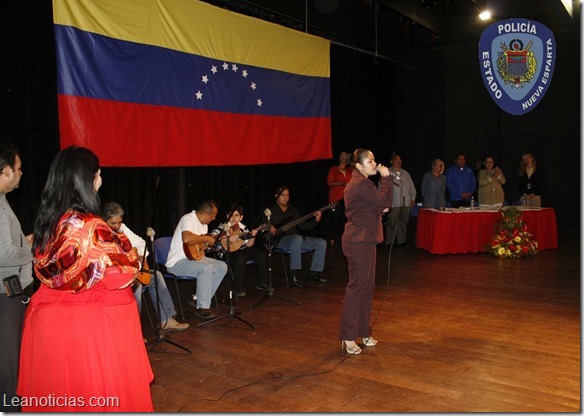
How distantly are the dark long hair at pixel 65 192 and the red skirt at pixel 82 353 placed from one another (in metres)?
0.27

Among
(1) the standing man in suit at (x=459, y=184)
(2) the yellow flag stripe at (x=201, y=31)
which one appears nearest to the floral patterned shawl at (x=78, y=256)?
(2) the yellow flag stripe at (x=201, y=31)

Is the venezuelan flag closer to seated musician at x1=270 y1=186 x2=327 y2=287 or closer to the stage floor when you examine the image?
seated musician at x1=270 y1=186 x2=327 y2=287

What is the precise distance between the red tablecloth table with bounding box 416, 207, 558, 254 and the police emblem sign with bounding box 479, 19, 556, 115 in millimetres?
1608

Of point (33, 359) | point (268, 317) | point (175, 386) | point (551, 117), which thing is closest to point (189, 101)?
point (268, 317)

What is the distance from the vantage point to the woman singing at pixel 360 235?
3840 mm

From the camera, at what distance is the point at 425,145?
12.3 m

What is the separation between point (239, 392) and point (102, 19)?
3.54 metres

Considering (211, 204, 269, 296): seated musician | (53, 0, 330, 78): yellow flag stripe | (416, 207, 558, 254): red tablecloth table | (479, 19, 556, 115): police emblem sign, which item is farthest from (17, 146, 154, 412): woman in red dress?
(479, 19, 556, 115): police emblem sign

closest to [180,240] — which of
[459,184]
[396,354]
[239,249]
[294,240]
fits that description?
[239,249]

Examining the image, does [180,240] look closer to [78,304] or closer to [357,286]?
[357,286]

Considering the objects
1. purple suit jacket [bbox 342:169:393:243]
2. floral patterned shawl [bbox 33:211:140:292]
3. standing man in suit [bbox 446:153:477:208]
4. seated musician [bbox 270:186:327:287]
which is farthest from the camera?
standing man in suit [bbox 446:153:477:208]

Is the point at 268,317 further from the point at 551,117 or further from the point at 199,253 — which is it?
the point at 551,117

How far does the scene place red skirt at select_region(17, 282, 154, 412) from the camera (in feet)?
6.82

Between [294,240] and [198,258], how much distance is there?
1554 millimetres
